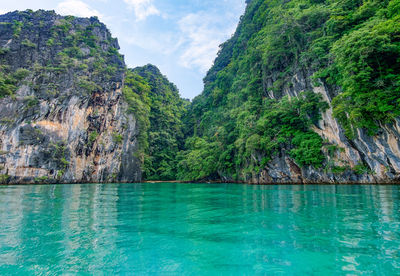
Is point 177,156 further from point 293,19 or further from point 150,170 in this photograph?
point 293,19

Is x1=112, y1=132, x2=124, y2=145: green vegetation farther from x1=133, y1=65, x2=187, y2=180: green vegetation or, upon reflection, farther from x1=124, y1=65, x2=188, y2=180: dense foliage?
x1=133, y1=65, x2=187, y2=180: green vegetation

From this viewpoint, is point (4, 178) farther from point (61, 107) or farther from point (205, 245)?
point (205, 245)

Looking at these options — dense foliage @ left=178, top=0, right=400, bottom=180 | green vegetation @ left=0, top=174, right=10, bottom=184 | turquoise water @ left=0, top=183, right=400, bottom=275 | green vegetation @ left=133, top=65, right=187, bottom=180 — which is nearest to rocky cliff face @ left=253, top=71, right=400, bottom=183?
dense foliage @ left=178, top=0, right=400, bottom=180

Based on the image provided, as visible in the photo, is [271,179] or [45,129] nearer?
[271,179]

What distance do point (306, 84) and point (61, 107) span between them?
93.9ft

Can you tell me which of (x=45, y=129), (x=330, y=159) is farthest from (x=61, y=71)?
(x=330, y=159)

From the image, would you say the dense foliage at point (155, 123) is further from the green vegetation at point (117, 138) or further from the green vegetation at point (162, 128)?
the green vegetation at point (117, 138)

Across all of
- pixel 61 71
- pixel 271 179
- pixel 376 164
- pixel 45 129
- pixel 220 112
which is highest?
pixel 61 71

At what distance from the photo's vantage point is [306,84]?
751 inches

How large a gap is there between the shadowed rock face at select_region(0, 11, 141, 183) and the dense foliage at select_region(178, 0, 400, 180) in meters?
11.6

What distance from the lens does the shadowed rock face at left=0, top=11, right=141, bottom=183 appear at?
25.7 meters

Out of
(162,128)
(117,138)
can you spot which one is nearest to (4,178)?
(117,138)

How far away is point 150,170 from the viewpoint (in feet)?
123

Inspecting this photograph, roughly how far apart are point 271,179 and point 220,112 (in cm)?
1575
